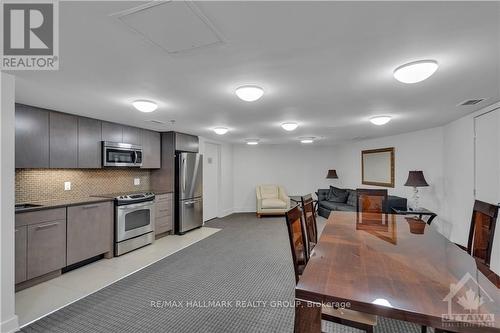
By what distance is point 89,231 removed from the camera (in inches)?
130

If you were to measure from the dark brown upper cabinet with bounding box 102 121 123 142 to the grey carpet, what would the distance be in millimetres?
2227

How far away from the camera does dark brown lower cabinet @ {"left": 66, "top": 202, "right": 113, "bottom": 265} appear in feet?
10.2

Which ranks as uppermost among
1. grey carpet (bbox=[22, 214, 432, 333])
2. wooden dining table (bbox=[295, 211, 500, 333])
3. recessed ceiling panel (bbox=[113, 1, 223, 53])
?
recessed ceiling panel (bbox=[113, 1, 223, 53])

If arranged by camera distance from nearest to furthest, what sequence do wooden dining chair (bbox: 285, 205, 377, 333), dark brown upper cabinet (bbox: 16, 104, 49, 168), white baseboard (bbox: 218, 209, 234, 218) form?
1. wooden dining chair (bbox: 285, 205, 377, 333)
2. dark brown upper cabinet (bbox: 16, 104, 49, 168)
3. white baseboard (bbox: 218, 209, 234, 218)

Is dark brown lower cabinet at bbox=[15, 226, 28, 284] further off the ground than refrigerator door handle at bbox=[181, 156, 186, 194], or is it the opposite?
refrigerator door handle at bbox=[181, 156, 186, 194]

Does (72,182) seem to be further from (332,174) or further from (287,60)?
(332,174)

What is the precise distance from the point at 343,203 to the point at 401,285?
5.57 metres

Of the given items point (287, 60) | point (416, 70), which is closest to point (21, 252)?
point (287, 60)

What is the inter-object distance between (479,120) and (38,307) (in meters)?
5.83

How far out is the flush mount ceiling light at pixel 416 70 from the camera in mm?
1705

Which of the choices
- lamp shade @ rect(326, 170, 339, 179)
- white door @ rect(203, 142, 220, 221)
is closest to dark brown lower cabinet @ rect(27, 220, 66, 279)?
white door @ rect(203, 142, 220, 221)

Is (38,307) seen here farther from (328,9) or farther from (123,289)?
(328,9)

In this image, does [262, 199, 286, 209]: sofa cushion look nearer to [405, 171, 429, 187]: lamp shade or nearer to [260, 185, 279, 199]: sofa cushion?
[260, 185, 279, 199]: sofa cushion
